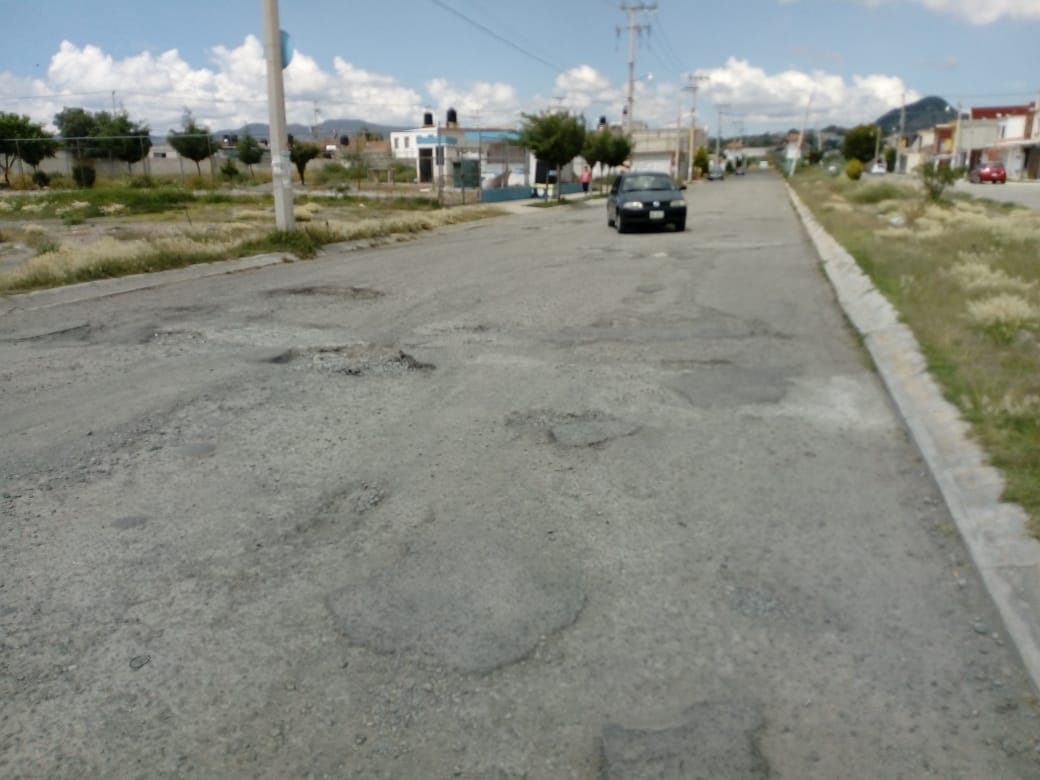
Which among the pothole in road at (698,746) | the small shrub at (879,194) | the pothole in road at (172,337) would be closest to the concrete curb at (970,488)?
the pothole in road at (698,746)

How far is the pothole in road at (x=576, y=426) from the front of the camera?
231 inches

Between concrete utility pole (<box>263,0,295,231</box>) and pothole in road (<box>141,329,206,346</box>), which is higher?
concrete utility pole (<box>263,0,295,231</box>)

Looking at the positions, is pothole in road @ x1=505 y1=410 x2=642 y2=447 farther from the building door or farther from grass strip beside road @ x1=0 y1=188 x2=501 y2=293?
the building door

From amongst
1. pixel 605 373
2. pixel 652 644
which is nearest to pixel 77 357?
pixel 605 373

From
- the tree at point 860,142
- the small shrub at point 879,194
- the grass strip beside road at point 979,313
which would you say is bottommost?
the grass strip beside road at point 979,313

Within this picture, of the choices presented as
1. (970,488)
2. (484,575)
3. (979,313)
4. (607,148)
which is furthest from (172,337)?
(607,148)

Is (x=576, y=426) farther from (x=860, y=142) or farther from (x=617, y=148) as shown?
(x=860, y=142)

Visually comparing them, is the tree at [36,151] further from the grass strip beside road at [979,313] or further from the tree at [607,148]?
the grass strip beside road at [979,313]

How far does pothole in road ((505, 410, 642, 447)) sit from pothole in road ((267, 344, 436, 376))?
1.80 meters

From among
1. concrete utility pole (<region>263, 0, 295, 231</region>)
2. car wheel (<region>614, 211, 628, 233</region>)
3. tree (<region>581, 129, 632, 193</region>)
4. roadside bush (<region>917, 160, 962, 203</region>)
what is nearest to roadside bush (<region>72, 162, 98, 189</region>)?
tree (<region>581, 129, 632, 193</region>)

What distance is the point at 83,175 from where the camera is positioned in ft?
159

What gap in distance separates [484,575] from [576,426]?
2.31 m

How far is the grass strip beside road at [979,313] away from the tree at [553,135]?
24.6m

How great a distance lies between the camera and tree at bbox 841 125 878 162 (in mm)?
108500
